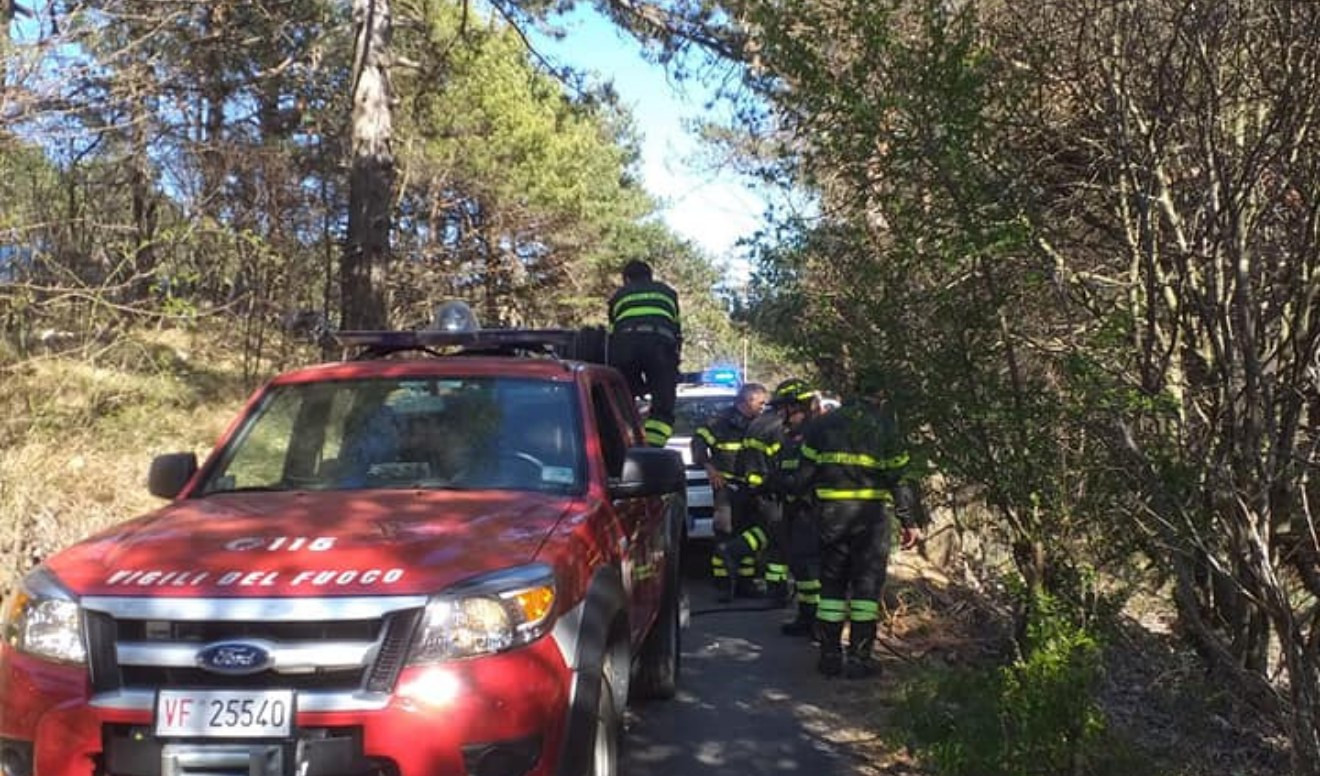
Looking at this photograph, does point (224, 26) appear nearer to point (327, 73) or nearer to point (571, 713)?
point (327, 73)

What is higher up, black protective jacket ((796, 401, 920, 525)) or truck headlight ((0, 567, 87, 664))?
black protective jacket ((796, 401, 920, 525))

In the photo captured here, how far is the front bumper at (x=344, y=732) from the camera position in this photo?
10.7 feet

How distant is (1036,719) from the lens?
4.55 metres

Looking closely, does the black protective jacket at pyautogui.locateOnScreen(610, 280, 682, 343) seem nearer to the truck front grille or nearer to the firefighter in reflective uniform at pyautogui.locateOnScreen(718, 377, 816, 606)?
the firefighter in reflective uniform at pyautogui.locateOnScreen(718, 377, 816, 606)

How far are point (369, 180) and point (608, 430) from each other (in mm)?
8186

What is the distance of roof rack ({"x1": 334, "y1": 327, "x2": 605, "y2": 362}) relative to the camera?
6012 millimetres

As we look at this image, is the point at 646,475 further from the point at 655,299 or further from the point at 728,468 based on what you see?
the point at 728,468

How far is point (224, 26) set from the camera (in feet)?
44.1

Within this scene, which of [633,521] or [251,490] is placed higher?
[251,490]

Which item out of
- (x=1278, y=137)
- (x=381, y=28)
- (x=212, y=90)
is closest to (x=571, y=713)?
(x=1278, y=137)

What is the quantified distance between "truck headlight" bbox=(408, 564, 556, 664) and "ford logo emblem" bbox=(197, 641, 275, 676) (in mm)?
429

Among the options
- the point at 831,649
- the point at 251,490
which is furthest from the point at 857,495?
the point at 251,490

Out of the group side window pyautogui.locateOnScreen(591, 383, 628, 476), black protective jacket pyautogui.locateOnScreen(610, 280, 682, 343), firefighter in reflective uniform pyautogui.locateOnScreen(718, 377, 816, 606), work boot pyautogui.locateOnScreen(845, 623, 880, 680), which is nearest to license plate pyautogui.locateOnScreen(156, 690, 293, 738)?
side window pyautogui.locateOnScreen(591, 383, 628, 476)

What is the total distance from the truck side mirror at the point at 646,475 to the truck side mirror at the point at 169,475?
1.83m
